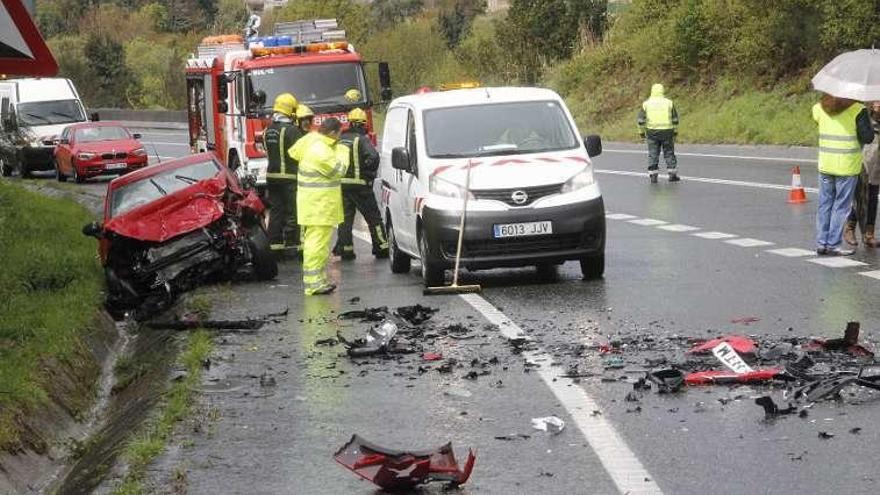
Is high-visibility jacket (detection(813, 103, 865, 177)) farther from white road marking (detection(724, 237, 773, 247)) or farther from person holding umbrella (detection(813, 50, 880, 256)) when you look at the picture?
white road marking (detection(724, 237, 773, 247))

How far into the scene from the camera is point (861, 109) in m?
15.9

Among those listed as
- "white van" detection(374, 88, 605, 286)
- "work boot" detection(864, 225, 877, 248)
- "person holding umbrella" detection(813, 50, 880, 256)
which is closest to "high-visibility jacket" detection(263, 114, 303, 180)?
"white van" detection(374, 88, 605, 286)

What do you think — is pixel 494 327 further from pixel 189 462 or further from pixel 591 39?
pixel 591 39

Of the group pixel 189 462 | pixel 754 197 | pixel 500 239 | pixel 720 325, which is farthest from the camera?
pixel 754 197

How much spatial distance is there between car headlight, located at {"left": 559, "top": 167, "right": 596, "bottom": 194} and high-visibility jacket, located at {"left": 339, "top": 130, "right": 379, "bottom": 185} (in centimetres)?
396

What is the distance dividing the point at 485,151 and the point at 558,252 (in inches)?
51.3

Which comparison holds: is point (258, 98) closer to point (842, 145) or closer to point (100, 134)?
point (842, 145)

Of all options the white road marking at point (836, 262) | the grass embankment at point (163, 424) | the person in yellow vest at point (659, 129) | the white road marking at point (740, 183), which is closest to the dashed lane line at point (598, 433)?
the grass embankment at point (163, 424)

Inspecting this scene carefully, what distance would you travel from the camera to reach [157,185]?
1789 cm

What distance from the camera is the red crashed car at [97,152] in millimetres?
38219

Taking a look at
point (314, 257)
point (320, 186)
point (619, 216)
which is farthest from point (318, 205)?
point (619, 216)

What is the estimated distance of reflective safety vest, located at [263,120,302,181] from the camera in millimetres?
18125

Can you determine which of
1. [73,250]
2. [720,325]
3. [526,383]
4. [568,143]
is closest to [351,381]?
[526,383]

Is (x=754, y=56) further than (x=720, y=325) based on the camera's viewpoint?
Yes
